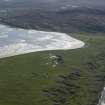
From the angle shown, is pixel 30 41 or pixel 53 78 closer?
pixel 53 78

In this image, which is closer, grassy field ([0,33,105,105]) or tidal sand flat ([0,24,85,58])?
grassy field ([0,33,105,105])

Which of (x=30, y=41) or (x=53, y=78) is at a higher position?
(x=30, y=41)

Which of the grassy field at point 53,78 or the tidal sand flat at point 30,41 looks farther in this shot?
the tidal sand flat at point 30,41
